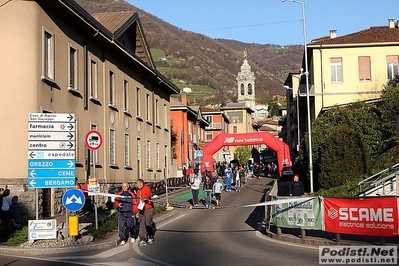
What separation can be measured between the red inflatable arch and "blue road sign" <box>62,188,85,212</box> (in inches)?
1110

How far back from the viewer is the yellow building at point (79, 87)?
22.3 meters

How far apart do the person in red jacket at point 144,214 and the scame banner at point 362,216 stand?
469 cm

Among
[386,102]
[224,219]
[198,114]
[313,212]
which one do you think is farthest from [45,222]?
[198,114]

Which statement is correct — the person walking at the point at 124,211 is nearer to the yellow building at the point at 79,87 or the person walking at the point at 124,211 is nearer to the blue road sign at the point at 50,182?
the blue road sign at the point at 50,182

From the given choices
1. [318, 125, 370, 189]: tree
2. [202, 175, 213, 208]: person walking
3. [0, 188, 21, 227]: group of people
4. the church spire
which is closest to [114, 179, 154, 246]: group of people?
[0, 188, 21, 227]: group of people

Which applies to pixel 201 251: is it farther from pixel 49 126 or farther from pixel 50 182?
pixel 49 126

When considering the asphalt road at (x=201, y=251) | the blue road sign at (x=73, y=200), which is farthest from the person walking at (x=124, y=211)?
the blue road sign at (x=73, y=200)

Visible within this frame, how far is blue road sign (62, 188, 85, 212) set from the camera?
15.8 metres

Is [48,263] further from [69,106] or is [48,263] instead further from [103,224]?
[69,106]

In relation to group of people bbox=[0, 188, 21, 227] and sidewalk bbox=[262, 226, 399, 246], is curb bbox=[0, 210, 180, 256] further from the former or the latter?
group of people bbox=[0, 188, 21, 227]

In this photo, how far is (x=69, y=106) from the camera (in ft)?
85.8

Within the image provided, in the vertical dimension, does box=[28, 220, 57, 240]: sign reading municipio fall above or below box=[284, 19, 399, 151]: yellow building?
below

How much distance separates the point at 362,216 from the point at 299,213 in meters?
2.17

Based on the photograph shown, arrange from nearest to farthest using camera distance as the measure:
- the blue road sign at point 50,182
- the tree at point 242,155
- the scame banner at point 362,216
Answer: the scame banner at point 362,216
the blue road sign at point 50,182
the tree at point 242,155
